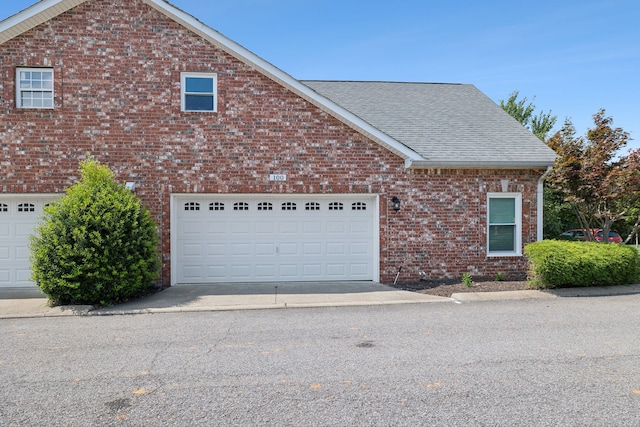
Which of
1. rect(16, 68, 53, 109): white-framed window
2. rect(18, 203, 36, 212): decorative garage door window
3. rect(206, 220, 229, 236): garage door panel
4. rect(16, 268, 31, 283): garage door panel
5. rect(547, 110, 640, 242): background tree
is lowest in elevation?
rect(16, 268, 31, 283): garage door panel

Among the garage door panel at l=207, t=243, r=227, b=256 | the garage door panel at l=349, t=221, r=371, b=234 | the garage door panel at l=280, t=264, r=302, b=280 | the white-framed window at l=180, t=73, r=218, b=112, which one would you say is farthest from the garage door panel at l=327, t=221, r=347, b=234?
the white-framed window at l=180, t=73, r=218, b=112

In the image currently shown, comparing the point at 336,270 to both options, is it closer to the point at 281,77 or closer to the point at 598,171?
the point at 281,77

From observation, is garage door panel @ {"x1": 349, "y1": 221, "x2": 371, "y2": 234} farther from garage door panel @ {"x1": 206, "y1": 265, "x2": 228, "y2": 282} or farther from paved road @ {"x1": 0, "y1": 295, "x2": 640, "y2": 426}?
paved road @ {"x1": 0, "y1": 295, "x2": 640, "y2": 426}

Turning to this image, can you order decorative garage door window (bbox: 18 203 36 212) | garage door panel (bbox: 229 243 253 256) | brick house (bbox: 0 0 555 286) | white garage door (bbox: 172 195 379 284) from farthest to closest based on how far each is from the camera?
1. garage door panel (bbox: 229 243 253 256)
2. white garage door (bbox: 172 195 379 284)
3. decorative garage door window (bbox: 18 203 36 212)
4. brick house (bbox: 0 0 555 286)

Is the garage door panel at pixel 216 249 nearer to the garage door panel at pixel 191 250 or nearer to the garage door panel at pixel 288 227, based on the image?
the garage door panel at pixel 191 250

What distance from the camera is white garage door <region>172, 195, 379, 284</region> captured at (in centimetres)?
1115

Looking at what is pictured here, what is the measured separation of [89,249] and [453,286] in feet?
26.3

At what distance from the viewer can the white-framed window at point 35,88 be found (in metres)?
10.5

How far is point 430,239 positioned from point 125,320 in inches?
288

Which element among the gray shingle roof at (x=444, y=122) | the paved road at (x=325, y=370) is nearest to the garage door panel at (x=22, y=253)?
the paved road at (x=325, y=370)

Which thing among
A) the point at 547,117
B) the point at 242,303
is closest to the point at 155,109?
the point at 242,303

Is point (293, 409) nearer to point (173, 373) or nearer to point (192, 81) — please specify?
point (173, 373)

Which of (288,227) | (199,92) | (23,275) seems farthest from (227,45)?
(23,275)

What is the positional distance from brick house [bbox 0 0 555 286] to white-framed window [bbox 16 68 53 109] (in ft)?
0.11
